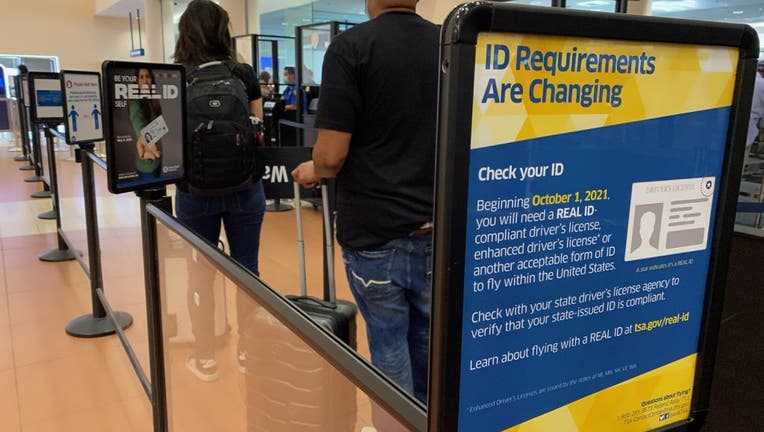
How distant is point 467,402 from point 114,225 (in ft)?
17.7

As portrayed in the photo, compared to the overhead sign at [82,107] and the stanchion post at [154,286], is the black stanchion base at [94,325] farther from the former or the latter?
the stanchion post at [154,286]

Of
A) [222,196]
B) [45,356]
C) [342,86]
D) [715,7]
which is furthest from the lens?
[715,7]

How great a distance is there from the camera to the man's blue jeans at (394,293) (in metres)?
1.58

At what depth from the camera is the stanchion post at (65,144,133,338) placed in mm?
3230

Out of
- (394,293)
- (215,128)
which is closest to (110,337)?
(215,128)

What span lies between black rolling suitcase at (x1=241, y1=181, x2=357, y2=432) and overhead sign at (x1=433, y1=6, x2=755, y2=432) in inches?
14.7

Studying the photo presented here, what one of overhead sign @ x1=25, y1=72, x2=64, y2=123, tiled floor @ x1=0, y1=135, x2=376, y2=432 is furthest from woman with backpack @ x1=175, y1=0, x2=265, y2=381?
overhead sign @ x1=25, y1=72, x2=64, y2=123

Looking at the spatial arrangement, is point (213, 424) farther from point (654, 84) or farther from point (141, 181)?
point (654, 84)

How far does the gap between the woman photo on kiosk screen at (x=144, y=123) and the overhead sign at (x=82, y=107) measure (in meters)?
1.77

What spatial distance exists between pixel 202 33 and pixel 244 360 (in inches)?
52.1

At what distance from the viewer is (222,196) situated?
2.42 metres

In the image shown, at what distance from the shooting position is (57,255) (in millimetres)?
4633

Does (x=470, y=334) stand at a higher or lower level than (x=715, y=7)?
lower

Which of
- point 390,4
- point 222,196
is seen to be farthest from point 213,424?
point 390,4
